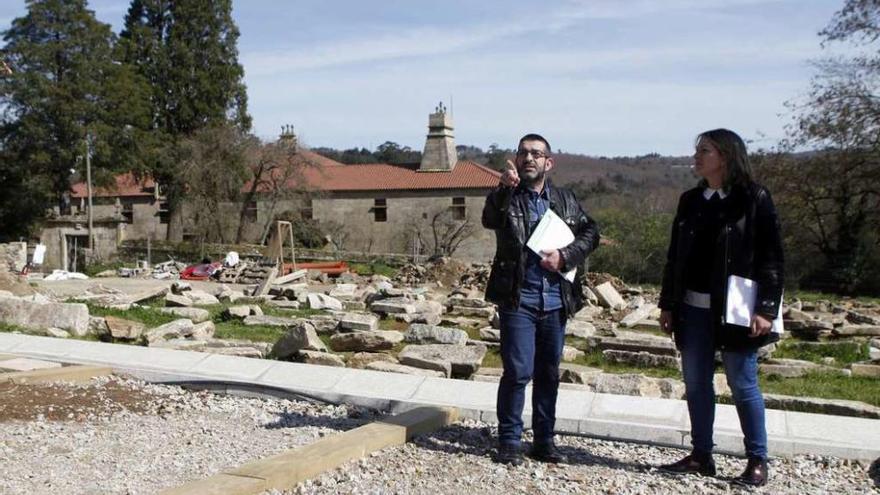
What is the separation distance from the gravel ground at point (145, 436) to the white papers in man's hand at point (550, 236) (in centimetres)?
186

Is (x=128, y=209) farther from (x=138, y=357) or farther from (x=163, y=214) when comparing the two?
(x=138, y=357)

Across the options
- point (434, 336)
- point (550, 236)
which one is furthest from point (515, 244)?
point (434, 336)

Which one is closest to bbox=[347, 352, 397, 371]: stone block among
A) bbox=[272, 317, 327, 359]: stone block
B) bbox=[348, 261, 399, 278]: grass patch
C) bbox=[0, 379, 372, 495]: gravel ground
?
bbox=[272, 317, 327, 359]: stone block

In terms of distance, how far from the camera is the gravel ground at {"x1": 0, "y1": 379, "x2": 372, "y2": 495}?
4.61m

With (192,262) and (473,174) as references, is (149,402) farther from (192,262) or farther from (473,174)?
(473,174)

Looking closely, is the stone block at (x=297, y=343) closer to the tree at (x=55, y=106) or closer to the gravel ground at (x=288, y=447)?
the gravel ground at (x=288, y=447)

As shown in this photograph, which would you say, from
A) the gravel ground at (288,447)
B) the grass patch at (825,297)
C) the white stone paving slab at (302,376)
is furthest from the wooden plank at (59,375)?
the grass patch at (825,297)

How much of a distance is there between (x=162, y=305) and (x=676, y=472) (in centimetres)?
1165

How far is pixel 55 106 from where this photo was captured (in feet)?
129

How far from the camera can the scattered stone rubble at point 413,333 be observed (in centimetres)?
797

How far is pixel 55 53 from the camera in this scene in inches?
1566

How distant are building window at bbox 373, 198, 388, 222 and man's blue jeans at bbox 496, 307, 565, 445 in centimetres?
4097

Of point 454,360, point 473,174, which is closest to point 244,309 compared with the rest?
point 454,360

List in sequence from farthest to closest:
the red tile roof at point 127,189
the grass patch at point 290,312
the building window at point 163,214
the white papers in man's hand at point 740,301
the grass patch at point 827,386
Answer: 1. the red tile roof at point 127,189
2. the building window at point 163,214
3. the grass patch at point 290,312
4. the grass patch at point 827,386
5. the white papers in man's hand at point 740,301
